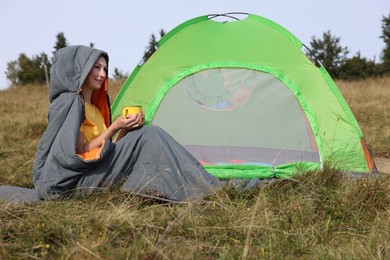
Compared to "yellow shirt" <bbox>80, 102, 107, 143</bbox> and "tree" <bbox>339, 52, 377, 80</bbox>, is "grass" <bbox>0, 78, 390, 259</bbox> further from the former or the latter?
"tree" <bbox>339, 52, 377, 80</bbox>

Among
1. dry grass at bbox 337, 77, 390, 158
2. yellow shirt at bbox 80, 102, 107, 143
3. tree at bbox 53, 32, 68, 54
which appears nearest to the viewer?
yellow shirt at bbox 80, 102, 107, 143

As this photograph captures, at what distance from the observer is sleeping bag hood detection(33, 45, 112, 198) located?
254cm

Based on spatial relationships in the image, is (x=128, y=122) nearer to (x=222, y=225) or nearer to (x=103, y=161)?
(x=103, y=161)

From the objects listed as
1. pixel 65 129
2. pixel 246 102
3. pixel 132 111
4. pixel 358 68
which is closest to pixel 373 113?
pixel 246 102

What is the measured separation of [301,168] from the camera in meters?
3.07

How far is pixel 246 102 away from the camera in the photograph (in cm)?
378

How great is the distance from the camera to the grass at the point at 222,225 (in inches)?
73.0

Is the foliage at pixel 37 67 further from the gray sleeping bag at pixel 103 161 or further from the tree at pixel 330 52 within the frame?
the gray sleeping bag at pixel 103 161

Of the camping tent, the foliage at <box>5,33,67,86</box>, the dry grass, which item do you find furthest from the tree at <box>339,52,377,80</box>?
the camping tent

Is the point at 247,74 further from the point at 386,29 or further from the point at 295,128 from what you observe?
the point at 386,29

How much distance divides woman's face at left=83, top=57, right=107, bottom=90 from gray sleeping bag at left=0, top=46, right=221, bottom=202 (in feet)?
0.29

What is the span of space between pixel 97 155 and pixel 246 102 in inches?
64.3

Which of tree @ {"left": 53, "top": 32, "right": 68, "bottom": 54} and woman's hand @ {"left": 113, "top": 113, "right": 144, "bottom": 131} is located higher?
tree @ {"left": 53, "top": 32, "right": 68, "bottom": 54}

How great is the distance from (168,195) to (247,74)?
1.64 m
